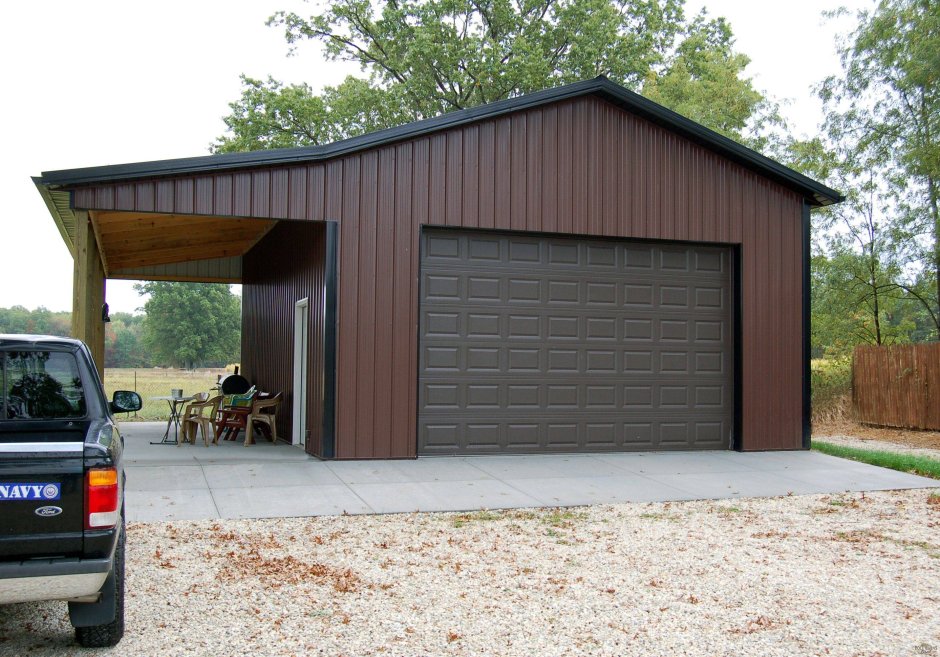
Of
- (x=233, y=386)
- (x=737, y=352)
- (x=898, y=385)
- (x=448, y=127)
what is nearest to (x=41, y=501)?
(x=448, y=127)

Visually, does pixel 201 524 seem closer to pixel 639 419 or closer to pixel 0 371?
pixel 0 371

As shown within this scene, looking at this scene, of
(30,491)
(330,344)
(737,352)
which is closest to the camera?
(30,491)

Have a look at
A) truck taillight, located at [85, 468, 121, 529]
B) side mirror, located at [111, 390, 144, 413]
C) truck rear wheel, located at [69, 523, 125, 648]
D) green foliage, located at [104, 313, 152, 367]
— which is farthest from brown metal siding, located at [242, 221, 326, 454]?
green foliage, located at [104, 313, 152, 367]

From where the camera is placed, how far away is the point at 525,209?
1059cm

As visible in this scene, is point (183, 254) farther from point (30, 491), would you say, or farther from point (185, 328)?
point (185, 328)

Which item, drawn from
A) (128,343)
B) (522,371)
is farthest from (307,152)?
(128,343)

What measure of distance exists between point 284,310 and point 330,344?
11.5ft

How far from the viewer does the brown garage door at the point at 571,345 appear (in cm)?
1038

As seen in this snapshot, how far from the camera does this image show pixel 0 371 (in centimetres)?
396

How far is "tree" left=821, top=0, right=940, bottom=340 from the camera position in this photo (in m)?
15.6

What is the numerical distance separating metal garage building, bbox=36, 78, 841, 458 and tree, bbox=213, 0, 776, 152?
14086mm

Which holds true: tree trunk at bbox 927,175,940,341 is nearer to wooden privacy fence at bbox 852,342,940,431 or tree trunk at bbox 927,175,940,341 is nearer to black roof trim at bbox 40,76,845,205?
wooden privacy fence at bbox 852,342,940,431

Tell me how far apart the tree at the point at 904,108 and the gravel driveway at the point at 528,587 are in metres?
11.0

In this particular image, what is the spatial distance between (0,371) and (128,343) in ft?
156
